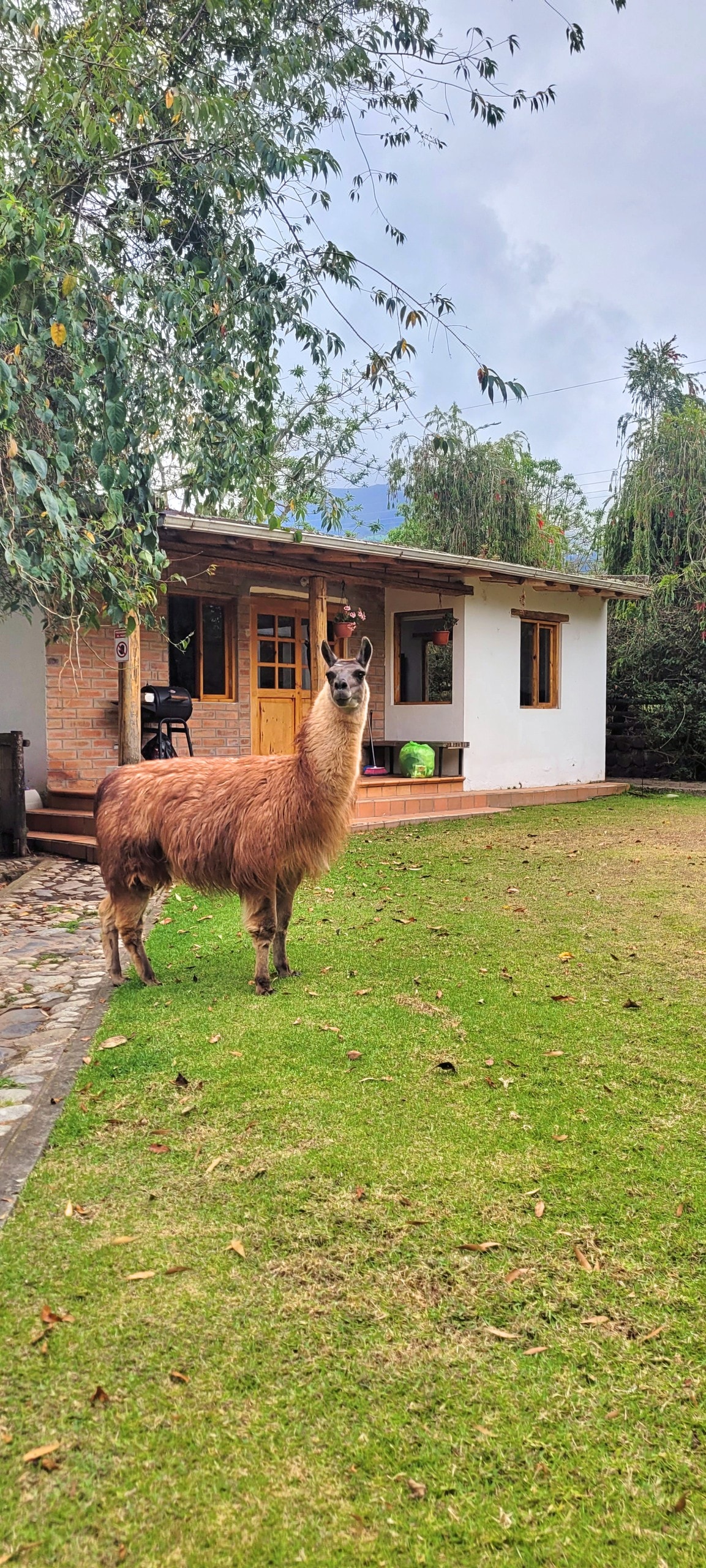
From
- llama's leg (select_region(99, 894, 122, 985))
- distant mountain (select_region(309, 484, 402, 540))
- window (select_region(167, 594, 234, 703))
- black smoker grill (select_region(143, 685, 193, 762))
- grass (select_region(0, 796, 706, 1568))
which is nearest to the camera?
grass (select_region(0, 796, 706, 1568))

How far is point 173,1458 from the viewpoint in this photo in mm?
1744

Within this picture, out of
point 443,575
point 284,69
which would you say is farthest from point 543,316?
point 284,69

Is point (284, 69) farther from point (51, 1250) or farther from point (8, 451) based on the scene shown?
point (51, 1250)

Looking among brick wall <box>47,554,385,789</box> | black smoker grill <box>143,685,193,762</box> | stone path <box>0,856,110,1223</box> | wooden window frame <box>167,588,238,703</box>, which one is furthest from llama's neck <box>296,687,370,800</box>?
wooden window frame <box>167,588,238,703</box>

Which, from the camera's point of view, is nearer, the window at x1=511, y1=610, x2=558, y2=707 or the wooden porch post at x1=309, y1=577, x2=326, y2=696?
the wooden porch post at x1=309, y1=577, x2=326, y2=696

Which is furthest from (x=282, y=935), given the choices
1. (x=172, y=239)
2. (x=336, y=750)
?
(x=172, y=239)

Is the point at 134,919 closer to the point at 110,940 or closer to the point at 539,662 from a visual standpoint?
the point at 110,940

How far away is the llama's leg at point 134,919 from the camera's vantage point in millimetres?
4797

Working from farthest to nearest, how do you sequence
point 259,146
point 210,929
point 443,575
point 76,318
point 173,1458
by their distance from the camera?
point 443,575, point 210,929, point 259,146, point 76,318, point 173,1458

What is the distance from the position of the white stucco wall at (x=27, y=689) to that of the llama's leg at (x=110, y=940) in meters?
6.10

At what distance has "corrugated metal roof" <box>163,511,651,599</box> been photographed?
952 centimetres

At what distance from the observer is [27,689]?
1070cm

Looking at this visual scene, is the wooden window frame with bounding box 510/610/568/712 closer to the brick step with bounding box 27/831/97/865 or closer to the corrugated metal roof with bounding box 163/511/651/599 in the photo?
the corrugated metal roof with bounding box 163/511/651/599

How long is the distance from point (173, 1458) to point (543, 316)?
311ft
